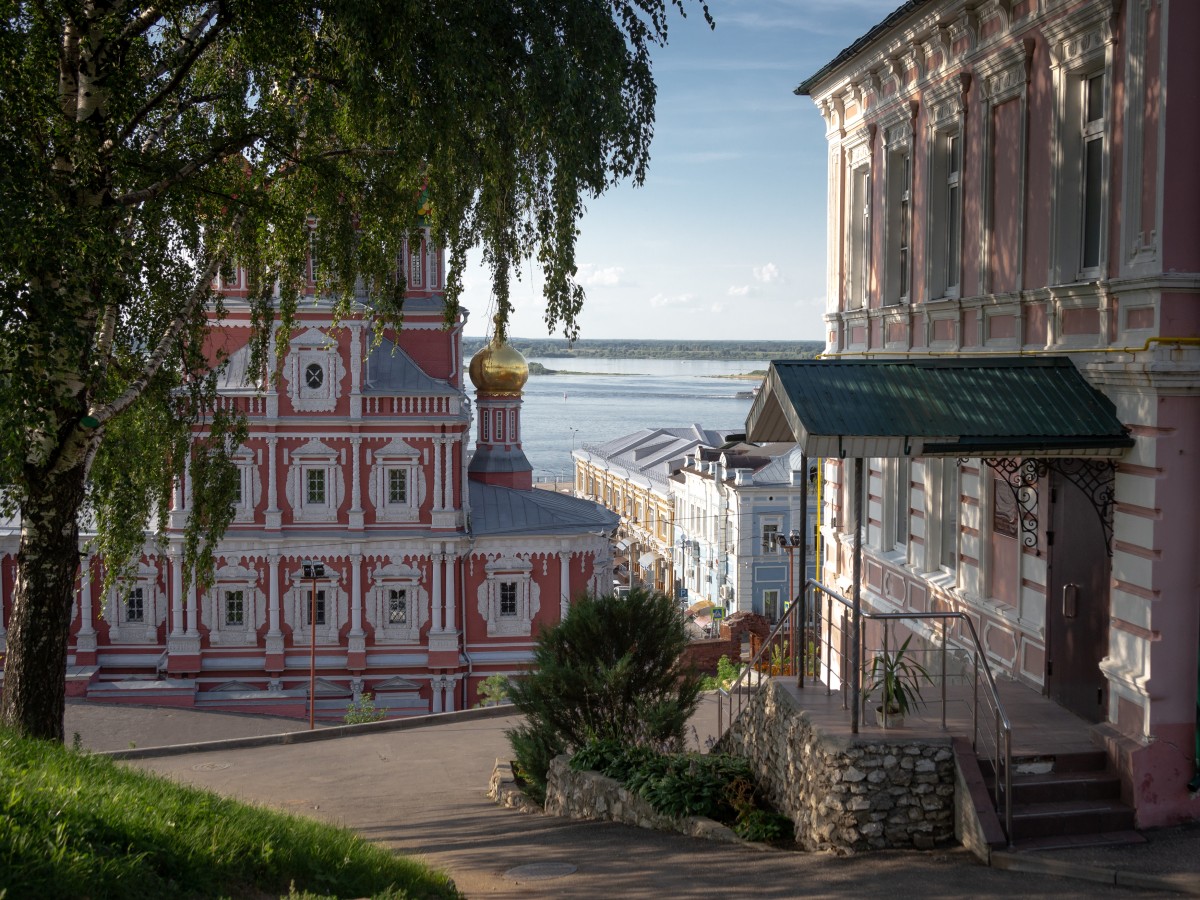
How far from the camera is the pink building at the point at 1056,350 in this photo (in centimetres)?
830

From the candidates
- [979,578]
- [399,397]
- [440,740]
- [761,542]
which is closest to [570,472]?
[761,542]

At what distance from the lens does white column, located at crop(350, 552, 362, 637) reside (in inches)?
1303

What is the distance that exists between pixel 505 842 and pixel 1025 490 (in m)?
5.30

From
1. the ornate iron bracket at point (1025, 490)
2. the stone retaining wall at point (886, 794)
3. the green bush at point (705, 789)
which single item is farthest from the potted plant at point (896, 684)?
the ornate iron bracket at point (1025, 490)

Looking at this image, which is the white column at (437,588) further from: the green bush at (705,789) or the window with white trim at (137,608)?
the green bush at (705,789)

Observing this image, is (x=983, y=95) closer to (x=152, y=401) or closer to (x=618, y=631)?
(x=618, y=631)

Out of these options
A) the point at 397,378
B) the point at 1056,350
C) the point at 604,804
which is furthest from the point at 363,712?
the point at 1056,350

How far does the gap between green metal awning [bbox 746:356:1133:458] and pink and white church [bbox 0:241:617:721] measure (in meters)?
23.6

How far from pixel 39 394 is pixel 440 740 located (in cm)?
1139

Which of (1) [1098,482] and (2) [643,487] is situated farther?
(2) [643,487]

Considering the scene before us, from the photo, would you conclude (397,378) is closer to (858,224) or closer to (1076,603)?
(858,224)

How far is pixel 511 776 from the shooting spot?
14.0 m

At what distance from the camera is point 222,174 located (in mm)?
10703

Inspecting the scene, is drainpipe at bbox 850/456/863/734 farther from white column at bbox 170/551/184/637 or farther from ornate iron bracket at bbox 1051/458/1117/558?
white column at bbox 170/551/184/637
